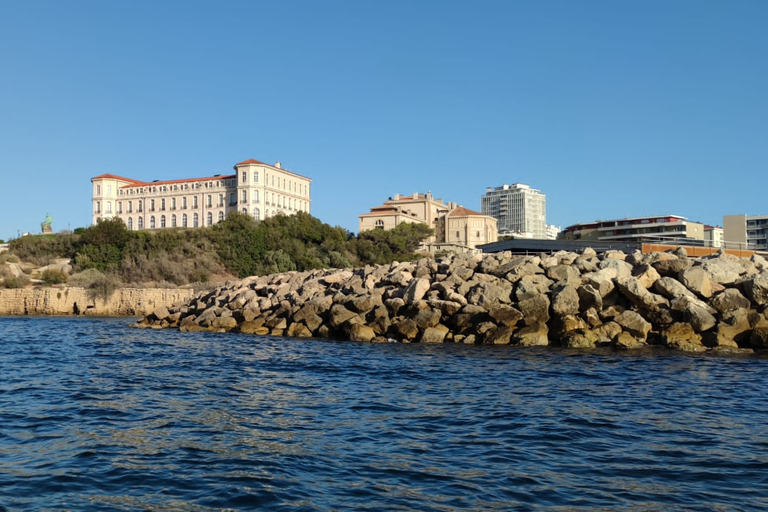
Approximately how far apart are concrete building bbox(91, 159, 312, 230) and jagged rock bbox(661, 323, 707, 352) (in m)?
83.5

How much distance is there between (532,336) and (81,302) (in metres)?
29.7

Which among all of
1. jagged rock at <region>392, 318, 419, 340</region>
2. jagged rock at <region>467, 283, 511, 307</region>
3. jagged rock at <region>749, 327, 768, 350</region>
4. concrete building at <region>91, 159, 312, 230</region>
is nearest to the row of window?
concrete building at <region>91, 159, 312, 230</region>

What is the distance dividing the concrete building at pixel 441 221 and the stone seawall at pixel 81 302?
63094 mm

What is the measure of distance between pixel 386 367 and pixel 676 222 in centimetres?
8840

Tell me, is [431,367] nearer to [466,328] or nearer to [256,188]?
[466,328]

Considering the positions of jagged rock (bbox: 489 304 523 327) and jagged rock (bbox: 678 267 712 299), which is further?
jagged rock (bbox: 489 304 523 327)

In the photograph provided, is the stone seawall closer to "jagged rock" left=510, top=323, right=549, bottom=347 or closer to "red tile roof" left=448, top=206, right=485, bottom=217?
"jagged rock" left=510, top=323, right=549, bottom=347

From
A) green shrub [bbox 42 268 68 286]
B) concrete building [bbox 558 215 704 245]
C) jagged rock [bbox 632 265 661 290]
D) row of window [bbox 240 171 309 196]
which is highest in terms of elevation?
row of window [bbox 240 171 309 196]

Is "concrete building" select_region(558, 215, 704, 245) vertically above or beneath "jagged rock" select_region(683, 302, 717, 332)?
above

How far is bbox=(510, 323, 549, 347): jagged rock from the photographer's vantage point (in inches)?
681

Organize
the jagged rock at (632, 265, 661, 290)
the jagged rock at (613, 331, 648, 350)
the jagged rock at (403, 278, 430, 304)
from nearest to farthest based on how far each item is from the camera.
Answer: the jagged rock at (613, 331, 648, 350) → the jagged rock at (632, 265, 661, 290) → the jagged rock at (403, 278, 430, 304)

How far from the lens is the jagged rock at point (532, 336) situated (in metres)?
17.3

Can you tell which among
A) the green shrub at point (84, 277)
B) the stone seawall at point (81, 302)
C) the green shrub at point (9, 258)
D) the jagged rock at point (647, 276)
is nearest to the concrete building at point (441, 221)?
the green shrub at point (9, 258)

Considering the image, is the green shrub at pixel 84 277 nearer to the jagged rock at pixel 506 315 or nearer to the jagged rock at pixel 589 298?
the jagged rock at pixel 506 315
